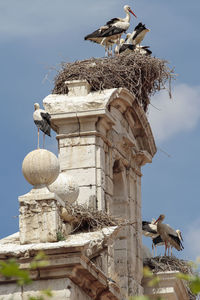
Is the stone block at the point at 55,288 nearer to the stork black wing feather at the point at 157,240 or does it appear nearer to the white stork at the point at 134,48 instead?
the white stork at the point at 134,48

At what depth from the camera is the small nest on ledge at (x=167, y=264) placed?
64.5ft

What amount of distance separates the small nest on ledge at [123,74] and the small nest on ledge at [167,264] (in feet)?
10.4

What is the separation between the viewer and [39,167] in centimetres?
1246

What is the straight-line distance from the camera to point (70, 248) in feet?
38.2

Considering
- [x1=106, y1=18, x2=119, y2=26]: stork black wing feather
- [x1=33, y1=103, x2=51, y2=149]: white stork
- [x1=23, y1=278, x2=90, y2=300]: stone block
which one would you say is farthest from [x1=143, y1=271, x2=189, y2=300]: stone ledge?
→ [x1=23, y1=278, x2=90, y2=300]: stone block

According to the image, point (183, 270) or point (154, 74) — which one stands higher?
point (154, 74)

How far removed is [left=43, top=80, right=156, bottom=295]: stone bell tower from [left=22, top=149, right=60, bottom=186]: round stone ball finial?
3120 millimetres

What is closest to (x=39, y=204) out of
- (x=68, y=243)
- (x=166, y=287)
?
(x=68, y=243)

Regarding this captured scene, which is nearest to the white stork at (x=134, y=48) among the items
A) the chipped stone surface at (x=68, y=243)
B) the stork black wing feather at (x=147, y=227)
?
the stork black wing feather at (x=147, y=227)

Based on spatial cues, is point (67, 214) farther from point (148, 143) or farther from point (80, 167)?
point (148, 143)

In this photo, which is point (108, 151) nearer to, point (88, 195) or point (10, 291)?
point (88, 195)

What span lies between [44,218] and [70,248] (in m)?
0.82

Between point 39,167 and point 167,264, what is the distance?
8050mm

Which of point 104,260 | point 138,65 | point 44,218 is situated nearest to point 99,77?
point 138,65
